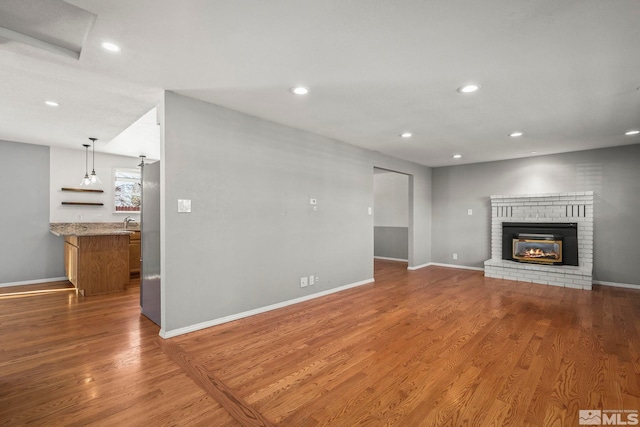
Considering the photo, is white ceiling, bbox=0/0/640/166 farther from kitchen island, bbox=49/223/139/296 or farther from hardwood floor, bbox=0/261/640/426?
hardwood floor, bbox=0/261/640/426

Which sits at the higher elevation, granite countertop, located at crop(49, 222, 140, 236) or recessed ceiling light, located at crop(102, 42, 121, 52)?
recessed ceiling light, located at crop(102, 42, 121, 52)

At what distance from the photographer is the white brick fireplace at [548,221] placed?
5168 millimetres

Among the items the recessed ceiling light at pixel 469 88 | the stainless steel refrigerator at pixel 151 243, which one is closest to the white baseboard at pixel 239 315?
the stainless steel refrigerator at pixel 151 243

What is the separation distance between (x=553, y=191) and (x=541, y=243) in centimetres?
103

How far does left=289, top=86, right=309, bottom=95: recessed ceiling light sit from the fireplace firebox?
5.25 m

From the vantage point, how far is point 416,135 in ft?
14.8

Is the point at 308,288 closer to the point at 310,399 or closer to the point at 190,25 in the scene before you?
the point at 310,399

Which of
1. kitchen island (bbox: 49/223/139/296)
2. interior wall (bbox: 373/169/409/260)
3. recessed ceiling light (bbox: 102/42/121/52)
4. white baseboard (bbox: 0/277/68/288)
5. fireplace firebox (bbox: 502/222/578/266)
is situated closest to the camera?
recessed ceiling light (bbox: 102/42/121/52)

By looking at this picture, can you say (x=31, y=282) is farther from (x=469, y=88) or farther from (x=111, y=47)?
(x=469, y=88)

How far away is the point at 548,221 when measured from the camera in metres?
5.69

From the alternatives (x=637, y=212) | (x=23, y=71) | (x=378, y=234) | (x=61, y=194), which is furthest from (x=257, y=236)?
(x=637, y=212)

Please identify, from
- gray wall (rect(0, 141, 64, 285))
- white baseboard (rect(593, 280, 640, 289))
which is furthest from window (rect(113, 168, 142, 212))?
white baseboard (rect(593, 280, 640, 289))

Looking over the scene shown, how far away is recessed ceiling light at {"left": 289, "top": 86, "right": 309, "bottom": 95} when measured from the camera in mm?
2863

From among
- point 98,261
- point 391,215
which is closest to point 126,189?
point 98,261
